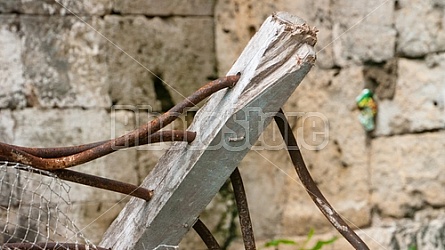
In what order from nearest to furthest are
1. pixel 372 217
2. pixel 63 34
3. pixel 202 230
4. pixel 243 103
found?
pixel 243 103, pixel 202 230, pixel 372 217, pixel 63 34

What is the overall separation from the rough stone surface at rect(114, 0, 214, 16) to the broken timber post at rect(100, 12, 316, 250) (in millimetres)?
2018

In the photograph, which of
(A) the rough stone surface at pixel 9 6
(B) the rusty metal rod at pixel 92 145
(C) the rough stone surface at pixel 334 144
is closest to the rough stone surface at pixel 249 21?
(C) the rough stone surface at pixel 334 144

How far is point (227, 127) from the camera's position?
0.98m

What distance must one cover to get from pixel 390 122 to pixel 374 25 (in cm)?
36

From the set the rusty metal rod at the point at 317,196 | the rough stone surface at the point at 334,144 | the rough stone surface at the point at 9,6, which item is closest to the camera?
the rusty metal rod at the point at 317,196

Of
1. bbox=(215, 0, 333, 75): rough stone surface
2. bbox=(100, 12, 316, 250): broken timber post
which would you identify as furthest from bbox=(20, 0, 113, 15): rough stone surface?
bbox=(100, 12, 316, 250): broken timber post

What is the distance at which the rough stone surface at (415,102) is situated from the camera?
2.31 meters

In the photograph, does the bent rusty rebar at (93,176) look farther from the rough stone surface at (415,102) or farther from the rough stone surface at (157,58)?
the rough stone surface at (157,58)

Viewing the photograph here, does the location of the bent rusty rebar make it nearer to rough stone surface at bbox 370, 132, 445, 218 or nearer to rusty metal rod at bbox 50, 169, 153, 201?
rusty metal rod at bbox 50, 169, 153, 201

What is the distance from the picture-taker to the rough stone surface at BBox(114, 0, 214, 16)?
2973mm

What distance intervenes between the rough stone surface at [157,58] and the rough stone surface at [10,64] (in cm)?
38

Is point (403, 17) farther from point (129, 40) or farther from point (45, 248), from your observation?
point (45, 248)

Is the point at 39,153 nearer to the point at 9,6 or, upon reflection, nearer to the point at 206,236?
the point at 206,236

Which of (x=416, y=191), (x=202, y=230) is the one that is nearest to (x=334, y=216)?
(x=202, y=230)
